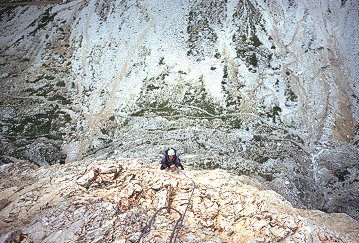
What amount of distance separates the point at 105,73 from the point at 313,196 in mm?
15951

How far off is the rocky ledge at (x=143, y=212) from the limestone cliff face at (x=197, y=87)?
215 inches

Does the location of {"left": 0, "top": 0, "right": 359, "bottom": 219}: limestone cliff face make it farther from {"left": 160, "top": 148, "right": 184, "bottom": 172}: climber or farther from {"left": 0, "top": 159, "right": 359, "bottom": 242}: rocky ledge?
{"left": 0, "top": 159, "right": 359, "bottom": 242}: rocky ledge

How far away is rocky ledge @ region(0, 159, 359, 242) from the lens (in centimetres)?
667

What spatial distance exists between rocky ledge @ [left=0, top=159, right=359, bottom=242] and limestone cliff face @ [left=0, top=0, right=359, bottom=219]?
5462 mm

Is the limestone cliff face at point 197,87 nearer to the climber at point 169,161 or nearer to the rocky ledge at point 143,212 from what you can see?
the climber at point 169,161

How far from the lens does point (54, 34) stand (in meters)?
23.4

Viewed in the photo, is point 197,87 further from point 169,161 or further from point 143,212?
point 143,212

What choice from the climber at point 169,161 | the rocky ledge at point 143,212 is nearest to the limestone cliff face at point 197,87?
the climber at point 169,161

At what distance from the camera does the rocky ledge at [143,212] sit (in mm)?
6672

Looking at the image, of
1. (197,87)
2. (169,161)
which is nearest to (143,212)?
(169,161)

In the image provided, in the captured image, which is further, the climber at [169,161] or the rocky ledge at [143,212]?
the climber at [169,161]

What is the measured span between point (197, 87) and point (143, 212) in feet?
42.2

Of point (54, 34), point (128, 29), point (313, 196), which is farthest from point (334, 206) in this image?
point (54, 34)

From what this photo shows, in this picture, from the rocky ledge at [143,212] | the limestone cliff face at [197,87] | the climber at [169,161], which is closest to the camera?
the rocky ledge at [143,212]
